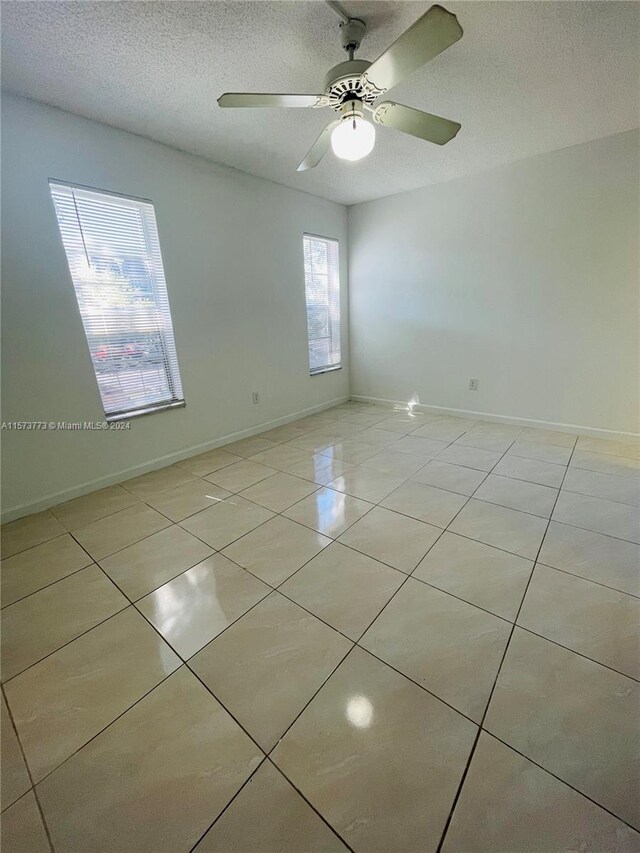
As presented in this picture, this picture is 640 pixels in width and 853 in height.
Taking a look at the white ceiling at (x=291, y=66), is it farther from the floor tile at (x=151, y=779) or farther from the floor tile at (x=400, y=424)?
the floor tile at (x=151, y=779)

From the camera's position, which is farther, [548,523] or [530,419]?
[530,419]

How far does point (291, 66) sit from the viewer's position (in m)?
1.67

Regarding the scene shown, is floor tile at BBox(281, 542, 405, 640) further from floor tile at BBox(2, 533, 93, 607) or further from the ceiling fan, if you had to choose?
the ceiling fan

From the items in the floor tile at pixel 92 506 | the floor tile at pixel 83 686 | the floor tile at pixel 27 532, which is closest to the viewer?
the floor tile at pixel 83 686

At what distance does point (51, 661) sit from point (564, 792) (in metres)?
1.65

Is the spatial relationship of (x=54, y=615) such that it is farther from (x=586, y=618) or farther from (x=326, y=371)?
(x=326, y=371)

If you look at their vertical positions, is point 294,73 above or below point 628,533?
above

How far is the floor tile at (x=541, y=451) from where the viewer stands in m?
2.67

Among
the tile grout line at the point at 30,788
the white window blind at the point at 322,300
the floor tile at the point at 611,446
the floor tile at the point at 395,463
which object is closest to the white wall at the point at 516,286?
the floor tile at the point at 611,446

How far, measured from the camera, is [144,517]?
212 cm

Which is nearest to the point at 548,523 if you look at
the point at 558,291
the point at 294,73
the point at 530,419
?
the point at 530,419

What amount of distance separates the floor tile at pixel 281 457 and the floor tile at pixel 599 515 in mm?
1837

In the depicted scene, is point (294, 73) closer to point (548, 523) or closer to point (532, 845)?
point (548, 523)

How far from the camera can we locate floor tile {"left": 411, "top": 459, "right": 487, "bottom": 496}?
2297mm
